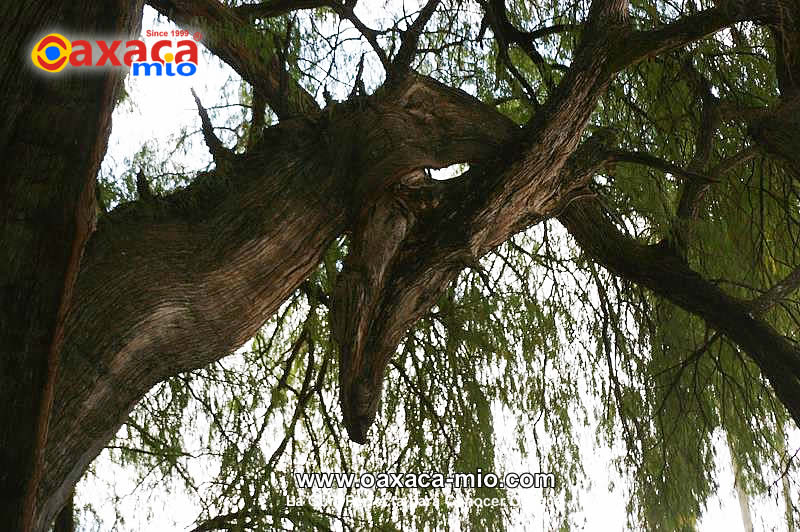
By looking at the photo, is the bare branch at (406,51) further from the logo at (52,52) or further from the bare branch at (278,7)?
the logo at (52,52)

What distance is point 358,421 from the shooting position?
194 centimetres

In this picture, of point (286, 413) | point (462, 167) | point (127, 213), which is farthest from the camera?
point (462, 167)

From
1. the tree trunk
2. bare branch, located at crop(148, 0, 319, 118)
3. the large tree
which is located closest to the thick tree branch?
the large tree

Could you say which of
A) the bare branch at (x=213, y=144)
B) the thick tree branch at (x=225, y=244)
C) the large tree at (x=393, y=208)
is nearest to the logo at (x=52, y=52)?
the large tree at (x=393, y=208)

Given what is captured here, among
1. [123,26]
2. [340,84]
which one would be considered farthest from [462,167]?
[123,26]

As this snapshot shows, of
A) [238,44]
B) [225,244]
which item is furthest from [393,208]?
[238,44]

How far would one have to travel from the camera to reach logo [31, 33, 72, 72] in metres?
1.24

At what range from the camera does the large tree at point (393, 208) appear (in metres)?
1.16

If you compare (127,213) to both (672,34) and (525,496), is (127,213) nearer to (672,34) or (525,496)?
(672,34)

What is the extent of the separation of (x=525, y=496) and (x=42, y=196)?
196 centimetres

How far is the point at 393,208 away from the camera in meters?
2.02

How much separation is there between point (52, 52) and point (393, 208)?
884 millimetres

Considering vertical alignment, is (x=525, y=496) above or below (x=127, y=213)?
below

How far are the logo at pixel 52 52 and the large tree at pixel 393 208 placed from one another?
24mm
